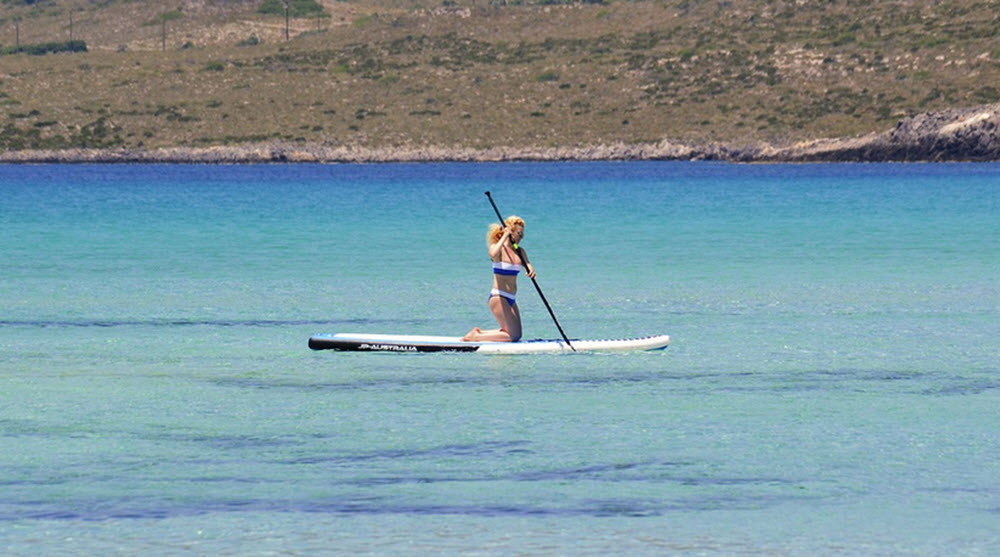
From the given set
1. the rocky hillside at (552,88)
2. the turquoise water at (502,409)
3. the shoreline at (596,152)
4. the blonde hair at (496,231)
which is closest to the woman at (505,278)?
the blonde hair at (496,231)

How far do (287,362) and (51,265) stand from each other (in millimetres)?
15546

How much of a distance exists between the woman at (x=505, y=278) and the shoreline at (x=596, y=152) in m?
95.3

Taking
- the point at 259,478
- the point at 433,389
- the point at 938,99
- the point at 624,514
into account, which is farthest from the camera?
the point at 938,99

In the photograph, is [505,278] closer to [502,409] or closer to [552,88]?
[502,409]

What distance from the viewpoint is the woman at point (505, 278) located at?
54.9ft

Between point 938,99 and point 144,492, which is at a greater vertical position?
point 144,492

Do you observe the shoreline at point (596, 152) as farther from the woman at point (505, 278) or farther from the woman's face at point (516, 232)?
the woman's face at point (516, 232)

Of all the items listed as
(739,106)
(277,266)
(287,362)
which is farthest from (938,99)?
(287,362)

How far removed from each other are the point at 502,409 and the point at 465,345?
10.9ft

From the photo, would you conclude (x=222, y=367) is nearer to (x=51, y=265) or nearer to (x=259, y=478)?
(x=259, y=478)

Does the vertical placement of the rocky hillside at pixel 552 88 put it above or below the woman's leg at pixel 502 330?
below

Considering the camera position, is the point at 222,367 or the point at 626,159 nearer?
the point at 222,367

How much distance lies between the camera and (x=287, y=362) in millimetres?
16531

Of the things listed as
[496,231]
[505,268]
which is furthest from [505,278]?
[496,231]
